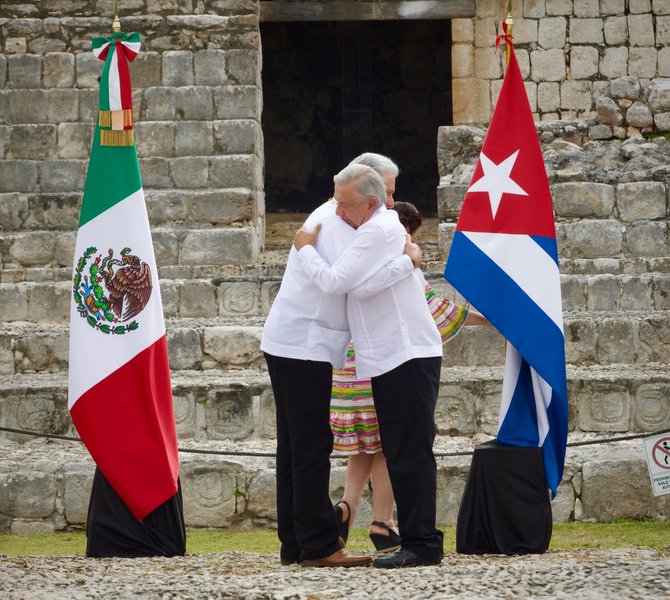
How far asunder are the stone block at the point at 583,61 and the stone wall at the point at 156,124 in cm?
340

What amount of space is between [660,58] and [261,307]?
593 centimetres

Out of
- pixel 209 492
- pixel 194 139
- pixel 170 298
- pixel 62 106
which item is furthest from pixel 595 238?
pixel 62 106

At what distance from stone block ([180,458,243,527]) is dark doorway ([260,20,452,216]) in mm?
9317

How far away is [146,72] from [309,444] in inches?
260

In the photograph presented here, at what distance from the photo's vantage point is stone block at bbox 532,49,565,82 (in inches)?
483

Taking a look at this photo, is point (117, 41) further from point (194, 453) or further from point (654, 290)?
point (654, 290)

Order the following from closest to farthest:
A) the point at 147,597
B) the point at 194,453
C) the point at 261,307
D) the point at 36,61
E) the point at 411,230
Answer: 1. the point at 147,597
2. the point at 411,230
3. the point at 194,453
4. the point at 261,307
5. the point at 36,61

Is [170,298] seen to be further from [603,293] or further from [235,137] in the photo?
[603,293]

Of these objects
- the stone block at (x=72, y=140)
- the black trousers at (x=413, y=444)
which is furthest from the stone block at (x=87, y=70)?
the black trousers at (x=413, y=444)

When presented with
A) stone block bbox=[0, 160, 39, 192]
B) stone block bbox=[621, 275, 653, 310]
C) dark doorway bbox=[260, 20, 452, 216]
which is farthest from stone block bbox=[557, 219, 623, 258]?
dark doorway bbox=[260, 20, 452, 216]

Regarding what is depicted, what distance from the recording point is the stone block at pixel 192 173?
392 inches

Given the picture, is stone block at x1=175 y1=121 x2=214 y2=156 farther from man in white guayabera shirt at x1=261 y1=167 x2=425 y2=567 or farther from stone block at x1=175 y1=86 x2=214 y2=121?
man in white guayabera shirt at x1=261 y1=167 x2=425 y2=567

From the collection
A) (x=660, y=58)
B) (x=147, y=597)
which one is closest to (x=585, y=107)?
(x=660, y=58)

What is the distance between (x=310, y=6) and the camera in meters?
12.6
